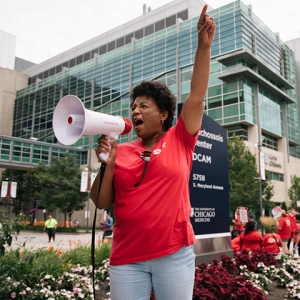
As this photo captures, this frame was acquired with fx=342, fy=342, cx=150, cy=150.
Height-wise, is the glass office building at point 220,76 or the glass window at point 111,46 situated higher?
the glass window at point 111,46

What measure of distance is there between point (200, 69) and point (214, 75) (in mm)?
36001

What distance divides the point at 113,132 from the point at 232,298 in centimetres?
297

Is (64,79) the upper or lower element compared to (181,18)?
lower

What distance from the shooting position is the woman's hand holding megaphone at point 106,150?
2037mm

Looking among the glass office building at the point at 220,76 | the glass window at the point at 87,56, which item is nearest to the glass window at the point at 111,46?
the glass office building at the point at 220,76

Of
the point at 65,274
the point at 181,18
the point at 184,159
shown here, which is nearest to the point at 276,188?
the point at 181,18

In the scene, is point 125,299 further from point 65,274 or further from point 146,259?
point 65,274

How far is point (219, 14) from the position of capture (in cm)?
3575

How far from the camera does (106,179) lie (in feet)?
6.72

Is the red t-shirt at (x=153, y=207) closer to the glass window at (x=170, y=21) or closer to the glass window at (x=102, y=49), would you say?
the glass window at (x=170, y=21)

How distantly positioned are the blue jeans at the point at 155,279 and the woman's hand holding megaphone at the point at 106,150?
2.02ft

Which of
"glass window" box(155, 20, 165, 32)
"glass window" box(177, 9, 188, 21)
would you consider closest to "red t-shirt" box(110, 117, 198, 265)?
"glass window" box(177, 9, 188, 21)

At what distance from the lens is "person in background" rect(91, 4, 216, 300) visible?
6.13 ft

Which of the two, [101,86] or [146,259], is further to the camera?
[101,86]
